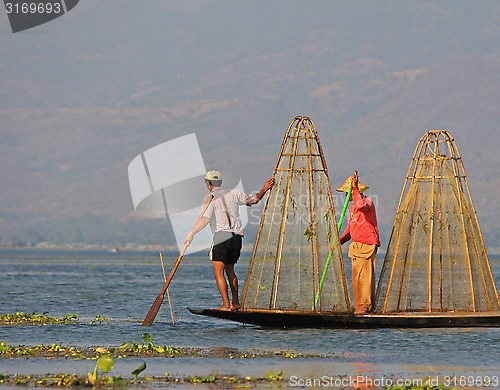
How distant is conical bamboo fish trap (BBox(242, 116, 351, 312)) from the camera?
21844mm

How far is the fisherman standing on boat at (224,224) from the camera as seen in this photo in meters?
21.2

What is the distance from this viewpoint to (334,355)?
18.7 m

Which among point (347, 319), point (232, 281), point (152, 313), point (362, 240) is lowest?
point (347, 319)

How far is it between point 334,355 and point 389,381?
2614 millimetres

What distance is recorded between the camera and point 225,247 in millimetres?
21172

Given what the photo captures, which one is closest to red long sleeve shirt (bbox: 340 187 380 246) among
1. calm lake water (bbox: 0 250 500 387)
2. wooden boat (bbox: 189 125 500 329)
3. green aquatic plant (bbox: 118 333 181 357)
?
wooden boat (bbox: 189 125 500 329)

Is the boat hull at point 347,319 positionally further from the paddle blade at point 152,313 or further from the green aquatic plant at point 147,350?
the green aquatic plant at point 147,350

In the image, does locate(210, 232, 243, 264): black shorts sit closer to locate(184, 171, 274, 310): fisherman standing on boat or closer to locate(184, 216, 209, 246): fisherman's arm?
locate(184, 171, 274, 310): fisherman standing on boat

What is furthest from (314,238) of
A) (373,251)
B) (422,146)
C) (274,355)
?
(274,355)

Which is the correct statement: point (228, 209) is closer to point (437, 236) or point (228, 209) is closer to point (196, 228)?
point (196, 228)

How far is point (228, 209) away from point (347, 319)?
2648 mm

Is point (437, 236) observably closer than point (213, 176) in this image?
No

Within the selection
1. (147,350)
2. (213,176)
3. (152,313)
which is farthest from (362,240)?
(147,350)

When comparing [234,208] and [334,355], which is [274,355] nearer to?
[334,355]
